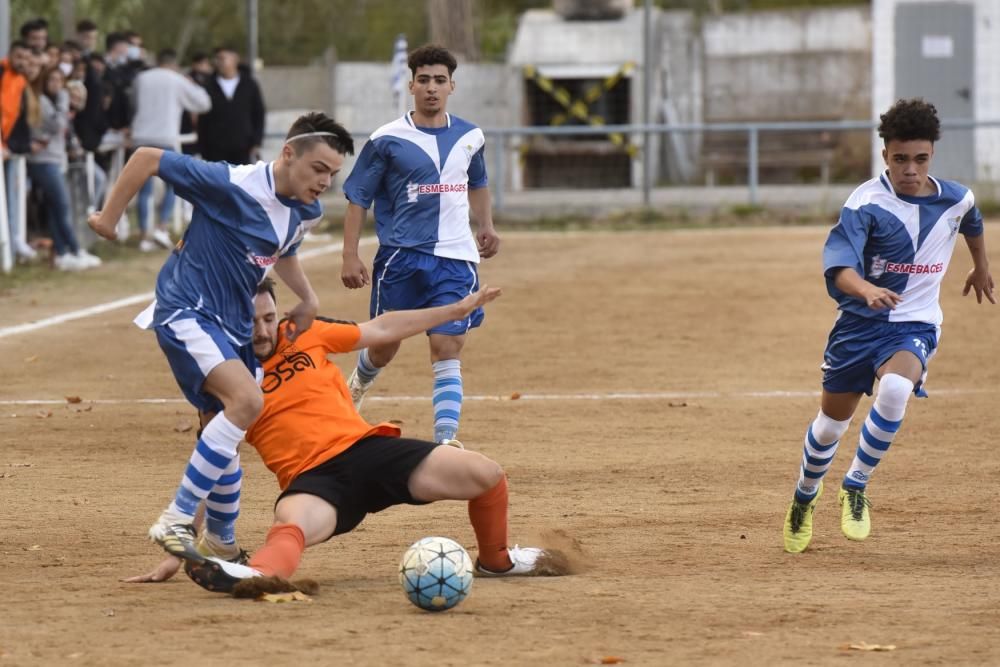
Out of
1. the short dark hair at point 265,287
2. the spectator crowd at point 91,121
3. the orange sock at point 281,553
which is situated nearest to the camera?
the orange sock at point 281,553

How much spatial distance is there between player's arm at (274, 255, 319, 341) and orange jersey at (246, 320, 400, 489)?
0.05m

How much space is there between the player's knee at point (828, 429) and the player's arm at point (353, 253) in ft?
9.28

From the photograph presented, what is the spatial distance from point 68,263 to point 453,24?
1456cm

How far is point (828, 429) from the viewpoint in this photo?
23.8ft

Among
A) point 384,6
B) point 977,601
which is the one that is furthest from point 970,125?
point 384,6

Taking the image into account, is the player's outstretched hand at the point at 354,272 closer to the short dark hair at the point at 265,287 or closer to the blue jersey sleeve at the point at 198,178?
the short dark hair at the point at 265,287

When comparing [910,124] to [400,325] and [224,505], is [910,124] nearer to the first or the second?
[400,325]

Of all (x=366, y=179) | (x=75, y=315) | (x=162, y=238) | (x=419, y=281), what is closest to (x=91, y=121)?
(x=162, y=238)

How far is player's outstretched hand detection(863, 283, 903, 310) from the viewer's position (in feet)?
21.6

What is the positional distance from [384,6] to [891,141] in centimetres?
3538

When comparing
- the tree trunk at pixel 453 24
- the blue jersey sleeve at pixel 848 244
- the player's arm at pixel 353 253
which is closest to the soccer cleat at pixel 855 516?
the blue jersey sleeve at pixel 848 244

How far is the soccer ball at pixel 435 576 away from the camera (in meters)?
5.64

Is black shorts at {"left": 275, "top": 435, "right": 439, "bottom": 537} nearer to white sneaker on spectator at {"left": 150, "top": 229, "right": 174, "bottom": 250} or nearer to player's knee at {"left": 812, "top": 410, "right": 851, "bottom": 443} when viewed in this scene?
player's knee at {"left": 812, "top": 410, "right": 851, "bottom": 443}

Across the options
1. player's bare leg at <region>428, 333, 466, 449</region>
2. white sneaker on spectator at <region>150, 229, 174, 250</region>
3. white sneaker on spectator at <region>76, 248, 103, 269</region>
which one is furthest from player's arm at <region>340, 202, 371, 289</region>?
white sneaker on spectator at <region>150, 229, 174, 250</region>
